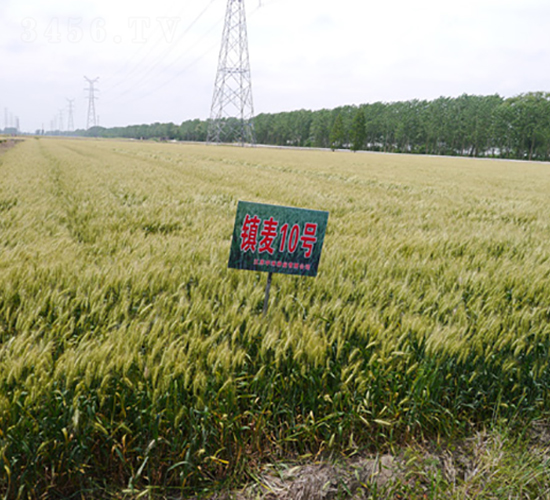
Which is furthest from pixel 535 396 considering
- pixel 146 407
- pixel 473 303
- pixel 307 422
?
pixel 146 407

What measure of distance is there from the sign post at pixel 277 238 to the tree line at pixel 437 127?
82.5 metres

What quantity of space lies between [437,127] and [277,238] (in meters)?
94.1

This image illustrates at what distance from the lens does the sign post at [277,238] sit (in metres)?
1.94

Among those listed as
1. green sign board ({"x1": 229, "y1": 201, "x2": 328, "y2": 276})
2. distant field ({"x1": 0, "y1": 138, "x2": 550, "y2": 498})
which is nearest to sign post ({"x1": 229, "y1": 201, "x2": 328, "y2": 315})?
green sign board ({"x1": 229, "y1": 201, "x2": 328, "y2": 276})

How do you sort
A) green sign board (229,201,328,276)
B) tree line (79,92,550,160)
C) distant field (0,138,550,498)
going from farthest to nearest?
tree line (79,92,550,160) < green sign board (229,201,328,276) < distant field (0,138,550,498)

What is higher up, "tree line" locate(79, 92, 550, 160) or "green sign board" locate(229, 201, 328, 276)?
"tree line" locate(79, 92, 550, 160)

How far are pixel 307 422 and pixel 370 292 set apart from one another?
111 centimetres

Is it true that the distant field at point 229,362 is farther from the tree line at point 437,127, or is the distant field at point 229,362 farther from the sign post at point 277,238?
the tree line at point 437,127

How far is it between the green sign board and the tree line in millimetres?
82484

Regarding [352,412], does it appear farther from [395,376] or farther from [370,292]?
[370,292]

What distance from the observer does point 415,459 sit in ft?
5.12

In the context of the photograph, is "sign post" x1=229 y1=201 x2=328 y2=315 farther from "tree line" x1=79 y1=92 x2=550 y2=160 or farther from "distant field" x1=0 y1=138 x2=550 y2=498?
"tree line" x1=79 y1=92 x2=550 y2=160

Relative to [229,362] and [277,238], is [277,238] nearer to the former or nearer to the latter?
[277,238]

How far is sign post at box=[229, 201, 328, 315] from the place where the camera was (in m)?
1.94
